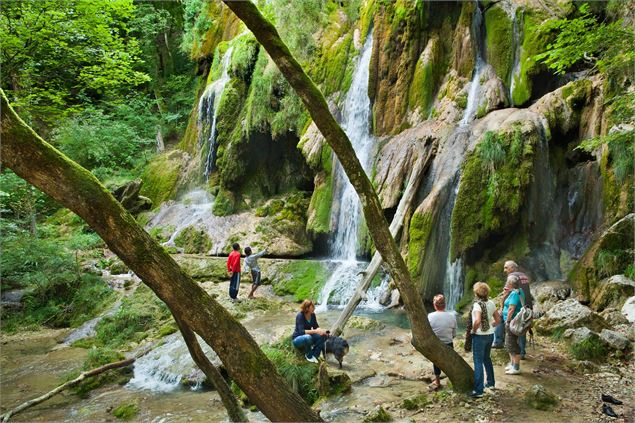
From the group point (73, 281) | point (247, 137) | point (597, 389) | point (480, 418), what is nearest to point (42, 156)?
point (480, 418)

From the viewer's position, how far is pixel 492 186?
10547 millimetres

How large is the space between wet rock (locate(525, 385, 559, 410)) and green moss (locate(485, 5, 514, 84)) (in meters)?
9.61

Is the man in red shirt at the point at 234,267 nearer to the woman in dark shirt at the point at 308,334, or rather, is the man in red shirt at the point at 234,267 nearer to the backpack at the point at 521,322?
the woman in dark shirt at the point at 308,334

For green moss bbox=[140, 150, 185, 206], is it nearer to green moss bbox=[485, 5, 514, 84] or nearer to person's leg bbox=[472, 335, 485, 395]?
green moss bbox=[485, 5, 514, 84]

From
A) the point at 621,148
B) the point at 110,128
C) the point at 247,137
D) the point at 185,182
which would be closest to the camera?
the point at 621,148

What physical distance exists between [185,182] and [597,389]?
1798 cm

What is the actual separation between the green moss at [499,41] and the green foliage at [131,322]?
11.3 meters

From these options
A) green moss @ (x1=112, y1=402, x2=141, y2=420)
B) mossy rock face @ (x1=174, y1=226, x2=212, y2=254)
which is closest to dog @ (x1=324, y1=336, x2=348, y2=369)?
green moss @ (x1=112, y1=402, x2=141, y2=420)

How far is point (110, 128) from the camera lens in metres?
22.0

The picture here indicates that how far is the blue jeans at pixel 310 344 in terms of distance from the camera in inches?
265

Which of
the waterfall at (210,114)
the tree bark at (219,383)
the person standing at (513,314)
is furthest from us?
the waterfall at (210,114)

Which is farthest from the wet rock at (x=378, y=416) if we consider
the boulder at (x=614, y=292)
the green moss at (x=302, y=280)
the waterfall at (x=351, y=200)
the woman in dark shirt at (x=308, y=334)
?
the green moss at (x=302, y=280)

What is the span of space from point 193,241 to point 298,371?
1069 centimetres

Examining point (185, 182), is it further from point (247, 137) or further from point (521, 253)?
point (521, 253)
